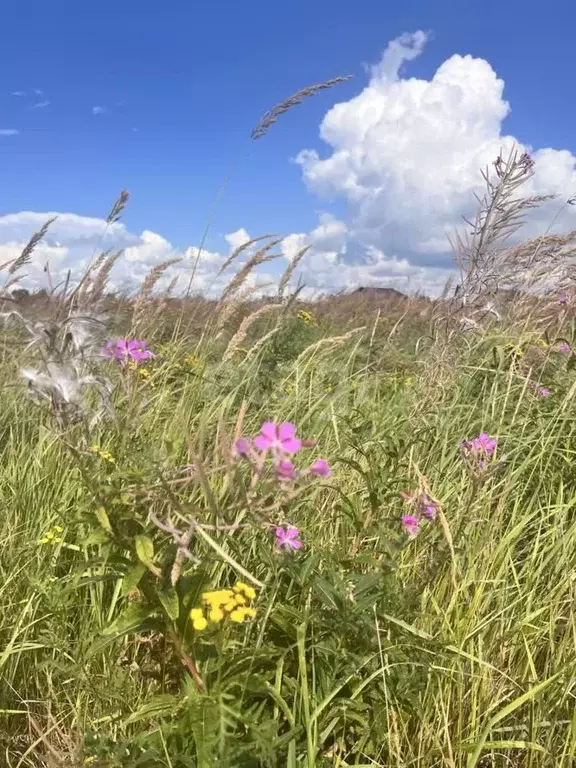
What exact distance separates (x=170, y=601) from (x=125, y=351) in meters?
0.98

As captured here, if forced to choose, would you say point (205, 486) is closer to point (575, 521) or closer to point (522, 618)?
point (522, 618)

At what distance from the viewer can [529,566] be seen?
1716 millimetres

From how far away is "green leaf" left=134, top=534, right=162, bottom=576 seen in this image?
1.11 meters

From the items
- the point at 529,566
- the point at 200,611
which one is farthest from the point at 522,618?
the point at 200,611

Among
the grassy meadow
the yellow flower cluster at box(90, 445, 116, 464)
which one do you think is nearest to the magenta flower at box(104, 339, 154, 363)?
the grassy meadow

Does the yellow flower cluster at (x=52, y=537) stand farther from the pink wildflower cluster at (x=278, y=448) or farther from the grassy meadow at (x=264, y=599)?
the pink wildflower cluster at (x=278, y=448)

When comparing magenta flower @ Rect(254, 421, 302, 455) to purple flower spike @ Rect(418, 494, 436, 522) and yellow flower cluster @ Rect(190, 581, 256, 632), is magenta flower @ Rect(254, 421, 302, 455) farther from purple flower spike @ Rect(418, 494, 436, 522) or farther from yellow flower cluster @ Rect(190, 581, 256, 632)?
purple flower spike @ Rect(418, 494, 436, 522)

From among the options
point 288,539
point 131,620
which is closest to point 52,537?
point 131,620

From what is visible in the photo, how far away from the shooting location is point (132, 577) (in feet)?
3.74

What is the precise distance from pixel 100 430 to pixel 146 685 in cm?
80

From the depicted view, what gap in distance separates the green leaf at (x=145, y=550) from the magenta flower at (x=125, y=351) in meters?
0.90

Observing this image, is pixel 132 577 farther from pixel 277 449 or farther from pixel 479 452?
pixel 479 452

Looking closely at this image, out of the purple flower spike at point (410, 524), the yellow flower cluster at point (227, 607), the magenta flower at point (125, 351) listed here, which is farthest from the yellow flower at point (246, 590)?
the magenta flower at point (125, 351)

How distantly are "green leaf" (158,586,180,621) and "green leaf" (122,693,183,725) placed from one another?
0.15m
